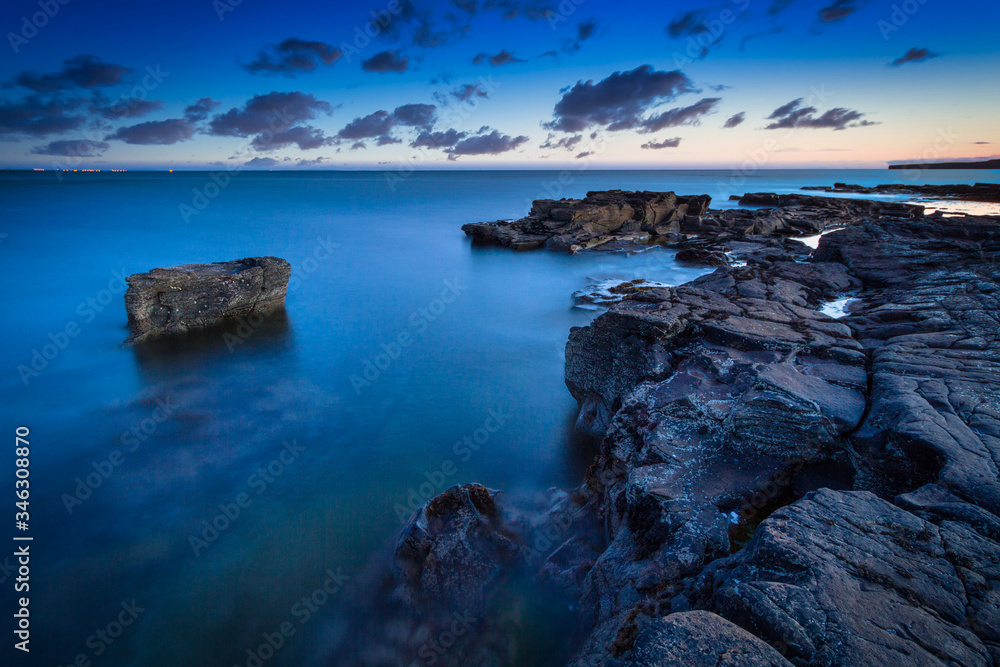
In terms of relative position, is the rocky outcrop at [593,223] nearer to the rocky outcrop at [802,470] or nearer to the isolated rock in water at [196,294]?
the isolated rock in water at [196,294]

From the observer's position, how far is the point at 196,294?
493 inches

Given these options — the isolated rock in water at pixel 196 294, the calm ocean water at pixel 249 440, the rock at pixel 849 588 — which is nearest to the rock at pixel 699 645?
the rock at pixel 849 588

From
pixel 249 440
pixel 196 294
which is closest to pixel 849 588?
pixel 249 440

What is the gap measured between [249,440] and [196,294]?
6.55m

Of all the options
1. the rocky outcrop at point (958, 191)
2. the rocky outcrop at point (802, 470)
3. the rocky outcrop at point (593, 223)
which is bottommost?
the rocky outcrop at point (593, 223)

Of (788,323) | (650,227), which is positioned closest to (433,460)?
(788,323)

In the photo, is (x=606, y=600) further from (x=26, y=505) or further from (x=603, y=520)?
(x=26, y=505)

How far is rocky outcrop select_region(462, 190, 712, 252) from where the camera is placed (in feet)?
94.9

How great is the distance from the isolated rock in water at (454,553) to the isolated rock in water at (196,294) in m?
10.5

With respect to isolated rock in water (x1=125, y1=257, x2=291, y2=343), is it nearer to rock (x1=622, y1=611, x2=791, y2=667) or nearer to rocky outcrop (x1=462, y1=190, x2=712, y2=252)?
rock (x1=622, y1=611, x2=791, y2=667)

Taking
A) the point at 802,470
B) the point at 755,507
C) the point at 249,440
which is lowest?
the point at 249,440

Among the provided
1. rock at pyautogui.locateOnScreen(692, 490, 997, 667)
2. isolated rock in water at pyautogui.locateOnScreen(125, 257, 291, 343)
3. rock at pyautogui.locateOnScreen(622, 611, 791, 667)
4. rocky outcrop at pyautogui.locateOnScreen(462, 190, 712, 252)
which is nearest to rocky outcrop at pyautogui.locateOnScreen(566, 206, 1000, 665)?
rock at pyautogui.locateOnScreen(692, 490, 997, 667)

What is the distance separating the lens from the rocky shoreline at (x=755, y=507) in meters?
2.64

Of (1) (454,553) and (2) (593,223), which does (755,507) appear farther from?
(2) (593,223)
